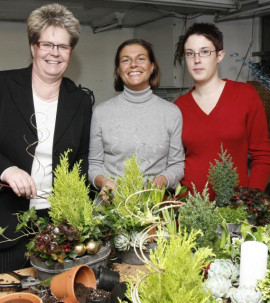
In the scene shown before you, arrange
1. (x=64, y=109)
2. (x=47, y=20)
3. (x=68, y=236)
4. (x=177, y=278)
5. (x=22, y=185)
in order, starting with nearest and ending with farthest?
(x=177, y=278), (x=68, y=236), (x=22, y=185), (x=47, y=20), (x=64, y=109)

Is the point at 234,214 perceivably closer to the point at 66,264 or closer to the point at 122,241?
the point at 122,241

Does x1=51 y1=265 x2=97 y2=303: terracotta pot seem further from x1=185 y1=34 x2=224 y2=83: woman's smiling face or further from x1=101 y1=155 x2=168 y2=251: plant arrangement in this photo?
x1=185 y1=34 x2=224 y2=83: woman's smiling face

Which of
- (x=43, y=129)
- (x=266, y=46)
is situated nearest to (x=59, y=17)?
(x=43, y=129)

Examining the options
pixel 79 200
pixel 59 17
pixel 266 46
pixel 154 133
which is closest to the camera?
pixel 79 200

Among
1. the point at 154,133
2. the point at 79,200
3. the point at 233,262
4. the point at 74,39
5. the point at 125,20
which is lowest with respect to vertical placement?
the point at 233,262

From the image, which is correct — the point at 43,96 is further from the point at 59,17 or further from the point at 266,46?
the point at 266,46

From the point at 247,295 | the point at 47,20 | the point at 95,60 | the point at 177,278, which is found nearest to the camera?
the point at 177,278

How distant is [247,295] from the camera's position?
0.93m

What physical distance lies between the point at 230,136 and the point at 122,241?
85 cm

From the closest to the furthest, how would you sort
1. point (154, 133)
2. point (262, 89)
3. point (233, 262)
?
point (233, 262) → point (154, 133) → point (262, 89)

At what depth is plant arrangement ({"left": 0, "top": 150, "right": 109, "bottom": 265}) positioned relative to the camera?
3.78 feet

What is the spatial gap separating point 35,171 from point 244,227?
936 mm

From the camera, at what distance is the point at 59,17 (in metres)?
1.71

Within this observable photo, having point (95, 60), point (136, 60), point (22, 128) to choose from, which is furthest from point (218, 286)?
point (95, 60)
